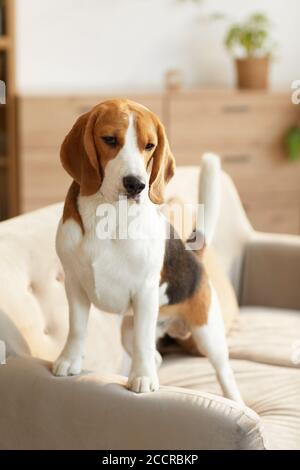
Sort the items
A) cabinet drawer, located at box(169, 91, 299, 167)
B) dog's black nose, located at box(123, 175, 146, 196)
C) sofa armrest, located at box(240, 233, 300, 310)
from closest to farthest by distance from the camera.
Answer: dog's black nose, located at box(123, 175, 146, 196), sofa armrest, located at box(240, 233, 300, 310), cabinet drawer, located at box(169, 91, 299, 167)

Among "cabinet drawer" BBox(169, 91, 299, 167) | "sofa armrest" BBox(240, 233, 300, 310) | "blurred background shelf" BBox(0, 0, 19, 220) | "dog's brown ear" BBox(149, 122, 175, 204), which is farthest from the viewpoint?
"cabinet drawer" BBox(169, 91, 299, 167)

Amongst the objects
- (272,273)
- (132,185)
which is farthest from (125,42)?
(132,185)

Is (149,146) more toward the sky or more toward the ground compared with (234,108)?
more toward the sky

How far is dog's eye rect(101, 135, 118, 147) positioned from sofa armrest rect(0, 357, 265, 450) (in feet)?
1.51

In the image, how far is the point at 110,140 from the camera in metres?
1.50

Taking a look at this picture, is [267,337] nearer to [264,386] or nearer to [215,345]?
[264,386]

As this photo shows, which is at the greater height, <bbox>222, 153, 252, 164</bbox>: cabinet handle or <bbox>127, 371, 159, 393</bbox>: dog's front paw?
<bbox>127, 371, 159, 393</bbox>: dog's front paw

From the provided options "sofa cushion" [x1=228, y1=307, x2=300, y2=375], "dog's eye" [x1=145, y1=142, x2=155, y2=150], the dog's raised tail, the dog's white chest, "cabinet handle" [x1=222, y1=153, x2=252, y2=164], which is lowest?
"sofa cushion" [x1=228, y1=307, x2=300, y2=375]

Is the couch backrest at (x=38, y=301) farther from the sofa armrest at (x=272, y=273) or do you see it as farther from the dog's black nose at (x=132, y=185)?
the sofa armrest at (x=272, y=273)

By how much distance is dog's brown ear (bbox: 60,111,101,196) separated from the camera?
1.52 meters

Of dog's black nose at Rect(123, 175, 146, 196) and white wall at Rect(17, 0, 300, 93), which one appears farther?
white wall at Rect(17, 0, 300, 93)

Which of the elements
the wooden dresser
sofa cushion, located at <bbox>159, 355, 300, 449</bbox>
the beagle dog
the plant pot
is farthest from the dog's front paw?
the plant pot

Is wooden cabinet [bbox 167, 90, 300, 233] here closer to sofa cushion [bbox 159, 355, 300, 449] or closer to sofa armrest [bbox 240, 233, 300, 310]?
sofa armrest [bbox 240, 233, 300, 310]

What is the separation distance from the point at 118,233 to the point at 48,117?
2800 millimetres
